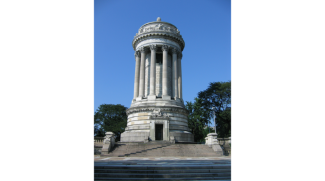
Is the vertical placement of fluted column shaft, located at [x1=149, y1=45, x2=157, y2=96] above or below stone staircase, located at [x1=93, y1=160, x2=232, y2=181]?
above

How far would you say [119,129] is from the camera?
60.2 m

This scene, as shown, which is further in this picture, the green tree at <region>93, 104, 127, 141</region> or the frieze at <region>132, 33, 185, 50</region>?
the green tree at <region>93, 104, 127, 141</region>

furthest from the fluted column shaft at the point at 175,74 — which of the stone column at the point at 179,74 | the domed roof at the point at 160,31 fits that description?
the domed roof at the point at 160,31

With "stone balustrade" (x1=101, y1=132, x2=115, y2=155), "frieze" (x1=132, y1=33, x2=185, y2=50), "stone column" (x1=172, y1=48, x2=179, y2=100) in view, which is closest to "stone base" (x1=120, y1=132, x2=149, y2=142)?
"stone balustrade" (x1=101, y1=132, x2=115, y2=155)

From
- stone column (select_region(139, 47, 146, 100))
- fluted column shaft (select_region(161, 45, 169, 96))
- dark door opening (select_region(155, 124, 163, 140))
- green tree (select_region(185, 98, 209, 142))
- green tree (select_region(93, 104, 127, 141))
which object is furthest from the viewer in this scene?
green tree (select_region(93, 104, 127, 141))

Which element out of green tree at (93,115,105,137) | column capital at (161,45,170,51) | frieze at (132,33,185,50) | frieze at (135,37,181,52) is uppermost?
frieze at (132,33,185,50)

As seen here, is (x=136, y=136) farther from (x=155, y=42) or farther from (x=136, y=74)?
(x=155, y=42)

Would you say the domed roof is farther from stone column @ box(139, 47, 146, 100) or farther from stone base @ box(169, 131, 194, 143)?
stone base @ box(169, 131, 194, 143)

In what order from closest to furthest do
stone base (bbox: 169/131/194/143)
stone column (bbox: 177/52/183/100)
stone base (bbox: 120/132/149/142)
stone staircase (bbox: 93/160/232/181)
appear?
stone staircase (bbox: 93/160/232/181) → stone base (bbox: 120/132/149/142) → stone base (bbox: 169/131/194/143) → stone column (bbox: 177/52/183/100)

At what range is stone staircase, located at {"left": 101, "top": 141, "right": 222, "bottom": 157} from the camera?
882 inches

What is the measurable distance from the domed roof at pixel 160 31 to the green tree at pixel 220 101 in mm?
22487
